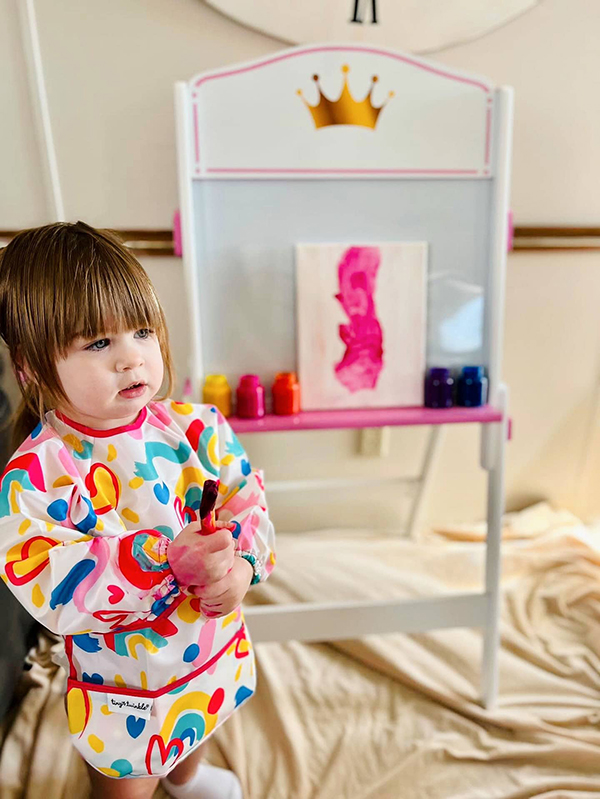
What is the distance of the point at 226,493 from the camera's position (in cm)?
78

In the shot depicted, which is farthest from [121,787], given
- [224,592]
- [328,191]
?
[328,191]

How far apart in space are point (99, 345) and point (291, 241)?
1.51 ft

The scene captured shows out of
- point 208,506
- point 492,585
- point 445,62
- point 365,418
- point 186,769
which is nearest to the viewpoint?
point 208,506

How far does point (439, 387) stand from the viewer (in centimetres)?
105

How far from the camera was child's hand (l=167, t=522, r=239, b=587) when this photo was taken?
0.59 m

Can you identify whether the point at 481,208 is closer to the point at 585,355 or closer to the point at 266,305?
the point at 266,305

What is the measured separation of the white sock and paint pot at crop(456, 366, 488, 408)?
70 centimetres

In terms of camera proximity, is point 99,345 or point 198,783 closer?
point 99,345

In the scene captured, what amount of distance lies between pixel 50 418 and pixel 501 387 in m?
0.72

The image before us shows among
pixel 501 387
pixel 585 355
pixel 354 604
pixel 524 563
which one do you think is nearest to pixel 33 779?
pixel 354 604

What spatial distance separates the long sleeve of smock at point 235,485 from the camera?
726 mm

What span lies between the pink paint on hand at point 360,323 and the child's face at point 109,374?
0.45 metres

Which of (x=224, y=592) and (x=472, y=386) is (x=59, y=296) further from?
(x=472, y=386)

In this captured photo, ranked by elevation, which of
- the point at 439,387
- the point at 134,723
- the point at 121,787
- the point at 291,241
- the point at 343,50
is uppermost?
the point at 343,50
